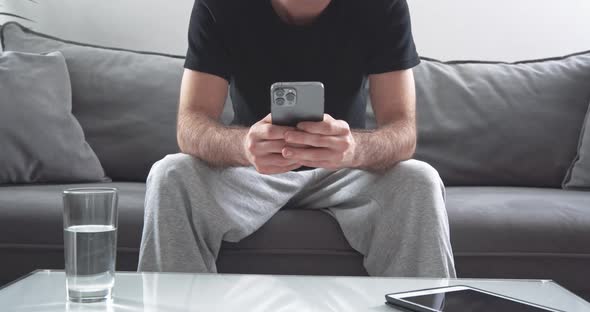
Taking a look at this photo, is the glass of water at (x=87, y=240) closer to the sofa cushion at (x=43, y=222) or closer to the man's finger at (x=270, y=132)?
the man's finger at (x=270, y=132)

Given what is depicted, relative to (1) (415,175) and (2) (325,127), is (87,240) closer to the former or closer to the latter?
Answer: (2) (325,127)

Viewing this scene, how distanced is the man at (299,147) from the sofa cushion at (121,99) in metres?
0.42

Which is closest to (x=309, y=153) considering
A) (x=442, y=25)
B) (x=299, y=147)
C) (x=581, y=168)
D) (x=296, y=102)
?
(x=299, y=147)

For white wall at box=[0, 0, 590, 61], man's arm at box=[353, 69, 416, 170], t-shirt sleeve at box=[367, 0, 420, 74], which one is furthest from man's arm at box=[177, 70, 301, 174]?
white wall at box=[0, 0, 590, 61]

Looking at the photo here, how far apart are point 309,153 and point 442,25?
4.69 ft

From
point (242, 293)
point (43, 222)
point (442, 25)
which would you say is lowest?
point (43, 222)

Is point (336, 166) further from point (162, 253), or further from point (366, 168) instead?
point (162, 253)

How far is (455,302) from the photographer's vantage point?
0.82 m

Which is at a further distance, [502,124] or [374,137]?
[502,124]

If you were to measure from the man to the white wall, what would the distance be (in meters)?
0.87

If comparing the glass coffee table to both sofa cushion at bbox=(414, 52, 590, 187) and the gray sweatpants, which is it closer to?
the gray sweatpants

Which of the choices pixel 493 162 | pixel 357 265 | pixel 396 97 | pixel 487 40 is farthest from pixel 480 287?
pixel 487 40

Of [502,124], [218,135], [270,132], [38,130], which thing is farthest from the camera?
[502,124]

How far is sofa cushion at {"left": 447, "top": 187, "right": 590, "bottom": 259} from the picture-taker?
1.50 metres
